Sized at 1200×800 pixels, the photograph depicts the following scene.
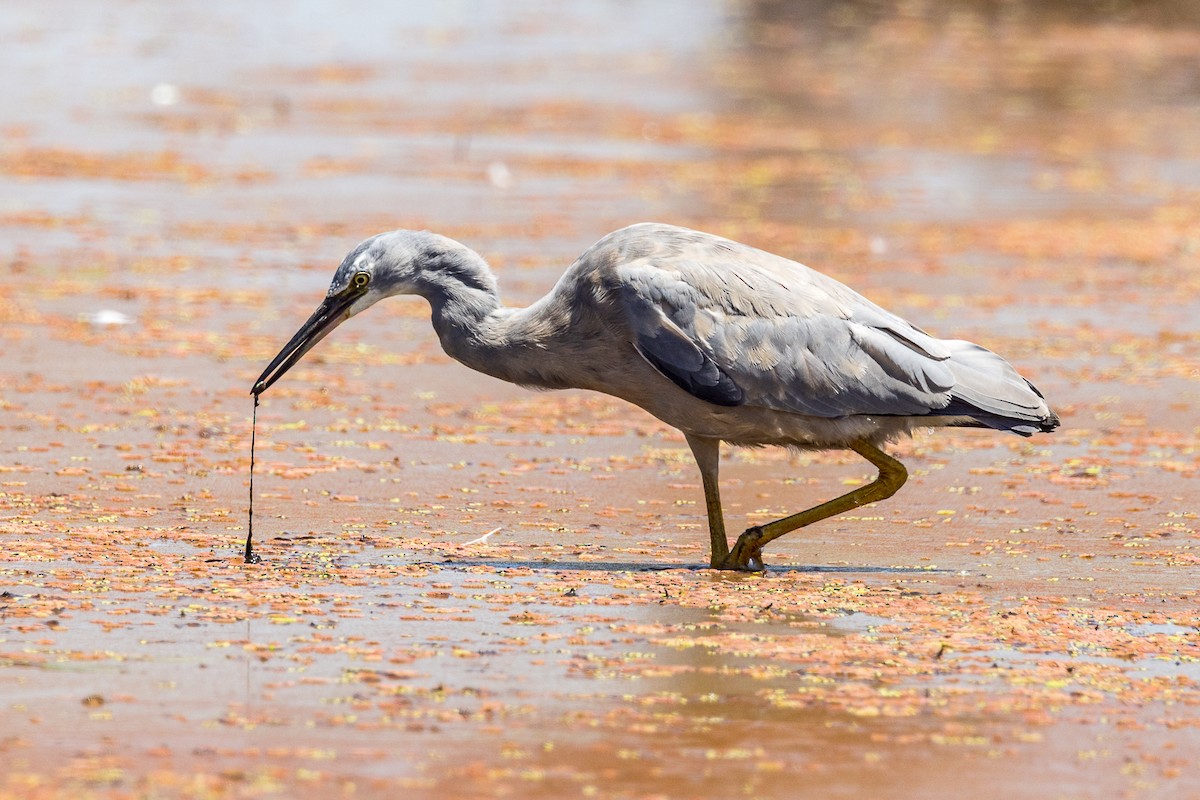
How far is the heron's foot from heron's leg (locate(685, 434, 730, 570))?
1.1 inches

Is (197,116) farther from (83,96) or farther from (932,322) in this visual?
(932,322)

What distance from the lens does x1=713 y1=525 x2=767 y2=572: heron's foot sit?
24.0 feet

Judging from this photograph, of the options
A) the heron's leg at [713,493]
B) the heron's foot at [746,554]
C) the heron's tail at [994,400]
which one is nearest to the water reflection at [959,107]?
the heron's tail at [994,400]

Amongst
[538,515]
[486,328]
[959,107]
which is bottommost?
[538,515]

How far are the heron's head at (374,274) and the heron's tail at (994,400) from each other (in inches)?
80.9

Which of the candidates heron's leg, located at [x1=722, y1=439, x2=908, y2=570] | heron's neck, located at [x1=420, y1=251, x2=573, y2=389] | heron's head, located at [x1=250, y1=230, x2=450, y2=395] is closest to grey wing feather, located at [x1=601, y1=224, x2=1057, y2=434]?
heron's leg, located at [x1=722, y1=439, x2=908, y2=570]

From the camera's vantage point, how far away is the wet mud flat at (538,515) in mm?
5102

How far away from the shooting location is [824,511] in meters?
7.57

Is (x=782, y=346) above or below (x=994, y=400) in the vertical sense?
above

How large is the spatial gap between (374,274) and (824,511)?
1961 mm

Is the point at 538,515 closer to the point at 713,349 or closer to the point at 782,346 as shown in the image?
the point at 713,349

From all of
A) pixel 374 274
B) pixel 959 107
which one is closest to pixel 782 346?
pixel 374 274

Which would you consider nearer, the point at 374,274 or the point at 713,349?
the point at 713,349

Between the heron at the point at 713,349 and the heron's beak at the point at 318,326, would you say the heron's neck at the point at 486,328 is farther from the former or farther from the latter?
the heron's beak at the point at 318,326
